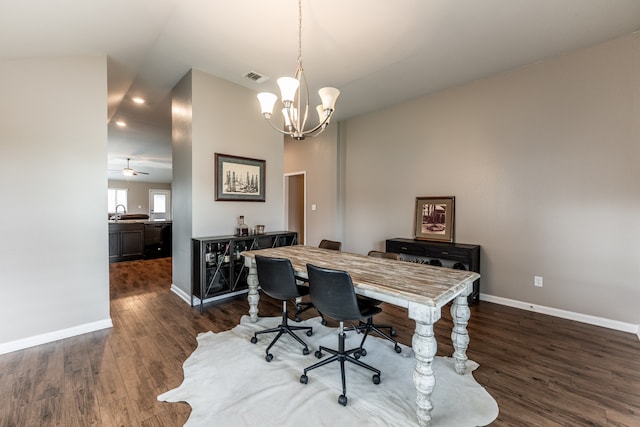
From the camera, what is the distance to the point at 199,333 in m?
2.79

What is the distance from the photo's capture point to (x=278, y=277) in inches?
90.1

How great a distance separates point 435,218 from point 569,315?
1.85 meters

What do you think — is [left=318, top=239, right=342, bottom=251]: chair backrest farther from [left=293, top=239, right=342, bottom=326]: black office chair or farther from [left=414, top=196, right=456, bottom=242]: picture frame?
[left=414, top=196, right=456, bottom=242]: picture frame

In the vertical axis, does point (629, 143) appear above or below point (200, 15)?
below

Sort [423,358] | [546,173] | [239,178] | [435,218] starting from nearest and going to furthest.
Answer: [423,358] < [546,173] < [239,178] < [435,218]

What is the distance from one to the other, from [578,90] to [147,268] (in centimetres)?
713

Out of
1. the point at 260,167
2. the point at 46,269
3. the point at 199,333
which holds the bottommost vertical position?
the point at 199,333

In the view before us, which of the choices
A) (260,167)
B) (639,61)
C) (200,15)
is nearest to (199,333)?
(260,167)

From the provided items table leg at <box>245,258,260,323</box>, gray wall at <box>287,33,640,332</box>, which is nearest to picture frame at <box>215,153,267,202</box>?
table leg at <box>245,258,260,323</box>

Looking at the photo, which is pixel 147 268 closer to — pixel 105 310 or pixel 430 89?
pixel 105 310

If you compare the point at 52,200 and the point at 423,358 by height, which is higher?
the point at 52,200

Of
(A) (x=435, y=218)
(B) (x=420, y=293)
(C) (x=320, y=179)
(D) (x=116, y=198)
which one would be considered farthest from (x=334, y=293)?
(D) (x=116, y=198)

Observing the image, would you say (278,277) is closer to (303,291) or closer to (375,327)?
(303,291)

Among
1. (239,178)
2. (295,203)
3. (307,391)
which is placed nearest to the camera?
(307,391)
